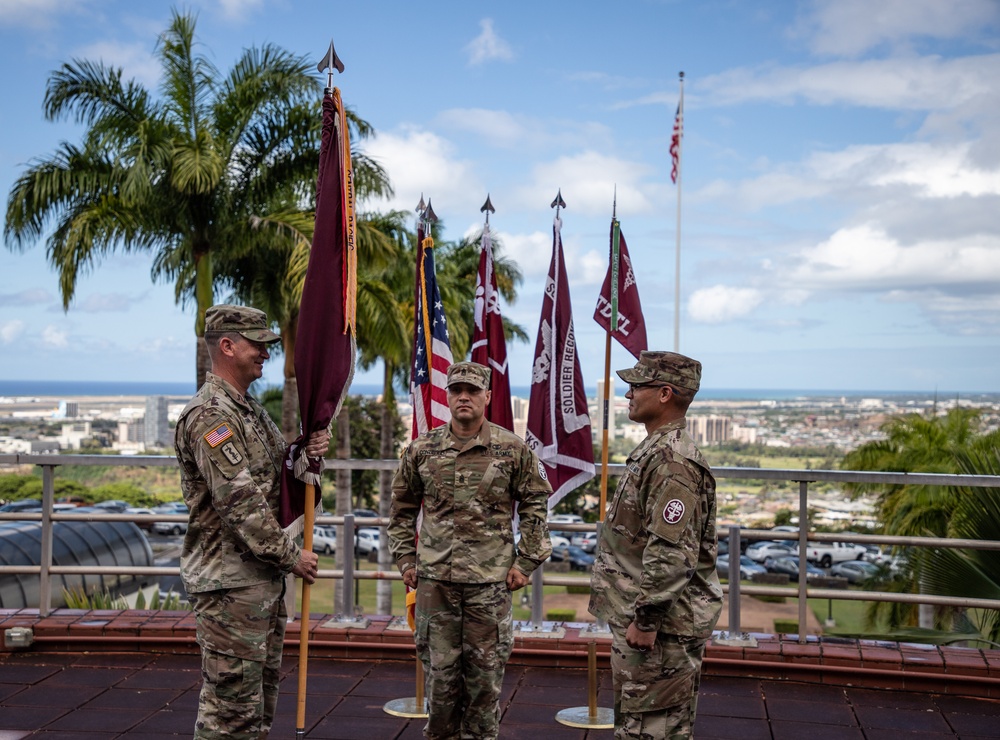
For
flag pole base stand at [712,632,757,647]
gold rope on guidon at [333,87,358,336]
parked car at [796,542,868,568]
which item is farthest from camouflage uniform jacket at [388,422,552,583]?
parked car at [796,542,868,568]

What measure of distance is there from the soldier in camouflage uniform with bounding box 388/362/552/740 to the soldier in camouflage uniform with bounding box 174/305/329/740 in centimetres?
59

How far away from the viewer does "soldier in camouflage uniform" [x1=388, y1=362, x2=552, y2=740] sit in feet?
13.9

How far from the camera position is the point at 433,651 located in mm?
4266

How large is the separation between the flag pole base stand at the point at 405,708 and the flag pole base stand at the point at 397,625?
82 cm

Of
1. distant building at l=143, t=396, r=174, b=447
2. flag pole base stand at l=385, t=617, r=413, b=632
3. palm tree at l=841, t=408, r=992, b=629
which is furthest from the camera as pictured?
distant building at l=143, t=396, r=174, b=447

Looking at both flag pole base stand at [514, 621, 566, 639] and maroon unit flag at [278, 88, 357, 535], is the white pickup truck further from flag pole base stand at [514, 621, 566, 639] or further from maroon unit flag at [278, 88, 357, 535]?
maroon unit flag at [278, 88, 357, 535]

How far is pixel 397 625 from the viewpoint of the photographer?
21.6ft

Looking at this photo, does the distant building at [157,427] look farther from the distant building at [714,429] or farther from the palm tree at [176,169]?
the palm tree at [176,169]

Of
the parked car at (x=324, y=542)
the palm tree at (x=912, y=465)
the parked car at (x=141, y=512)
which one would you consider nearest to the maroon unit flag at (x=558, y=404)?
the parked car at (x=141, y=512)

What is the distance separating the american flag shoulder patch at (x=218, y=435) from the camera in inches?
149

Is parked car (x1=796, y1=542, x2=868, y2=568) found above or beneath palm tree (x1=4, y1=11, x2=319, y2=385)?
beneath

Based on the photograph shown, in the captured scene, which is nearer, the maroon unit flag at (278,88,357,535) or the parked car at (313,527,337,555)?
the maroon unit flag at (278,88,357,535)

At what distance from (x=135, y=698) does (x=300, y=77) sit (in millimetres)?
13849

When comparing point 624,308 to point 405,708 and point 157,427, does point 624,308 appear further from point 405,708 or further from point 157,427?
point 157,427
